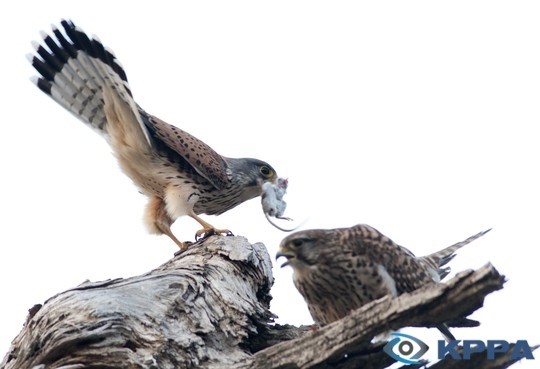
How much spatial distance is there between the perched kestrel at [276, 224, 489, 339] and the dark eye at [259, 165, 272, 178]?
3.69 metres

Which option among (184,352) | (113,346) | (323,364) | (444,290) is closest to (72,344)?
(113,346)

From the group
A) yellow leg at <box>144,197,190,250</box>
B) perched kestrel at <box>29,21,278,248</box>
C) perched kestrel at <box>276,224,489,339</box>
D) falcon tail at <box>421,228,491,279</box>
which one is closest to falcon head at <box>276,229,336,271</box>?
perched kestrel at <box>276,224,489,339</box>

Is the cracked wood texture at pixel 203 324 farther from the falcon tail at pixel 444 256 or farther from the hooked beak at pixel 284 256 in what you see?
the falcon tail at pixel 444 256

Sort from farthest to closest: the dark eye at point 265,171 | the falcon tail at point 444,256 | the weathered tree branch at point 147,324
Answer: the dark eye at point 265,171, the falcon tail at point 444,256, the weathered tree branch at point 147,324

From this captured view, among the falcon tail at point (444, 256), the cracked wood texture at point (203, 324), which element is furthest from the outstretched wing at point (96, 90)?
the falcon tail at point (444, 256)

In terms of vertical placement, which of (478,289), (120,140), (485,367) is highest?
(120,140)

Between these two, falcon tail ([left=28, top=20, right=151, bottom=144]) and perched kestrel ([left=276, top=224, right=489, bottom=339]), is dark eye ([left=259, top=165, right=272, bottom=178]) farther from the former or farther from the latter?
perched kestrel ([left=276, top=224, right=489, bottom=339])

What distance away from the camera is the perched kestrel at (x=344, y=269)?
394 cm

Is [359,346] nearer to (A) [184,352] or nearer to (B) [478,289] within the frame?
(B) [478,289]

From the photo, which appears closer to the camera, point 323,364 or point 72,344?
point 323,364

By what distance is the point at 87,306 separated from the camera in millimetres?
3715

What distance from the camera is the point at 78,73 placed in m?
6.78

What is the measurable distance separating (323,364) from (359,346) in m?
0.15

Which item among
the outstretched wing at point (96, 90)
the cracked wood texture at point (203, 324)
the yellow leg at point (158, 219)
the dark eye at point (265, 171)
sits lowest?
the cracked wood texture at point (203, 324)
